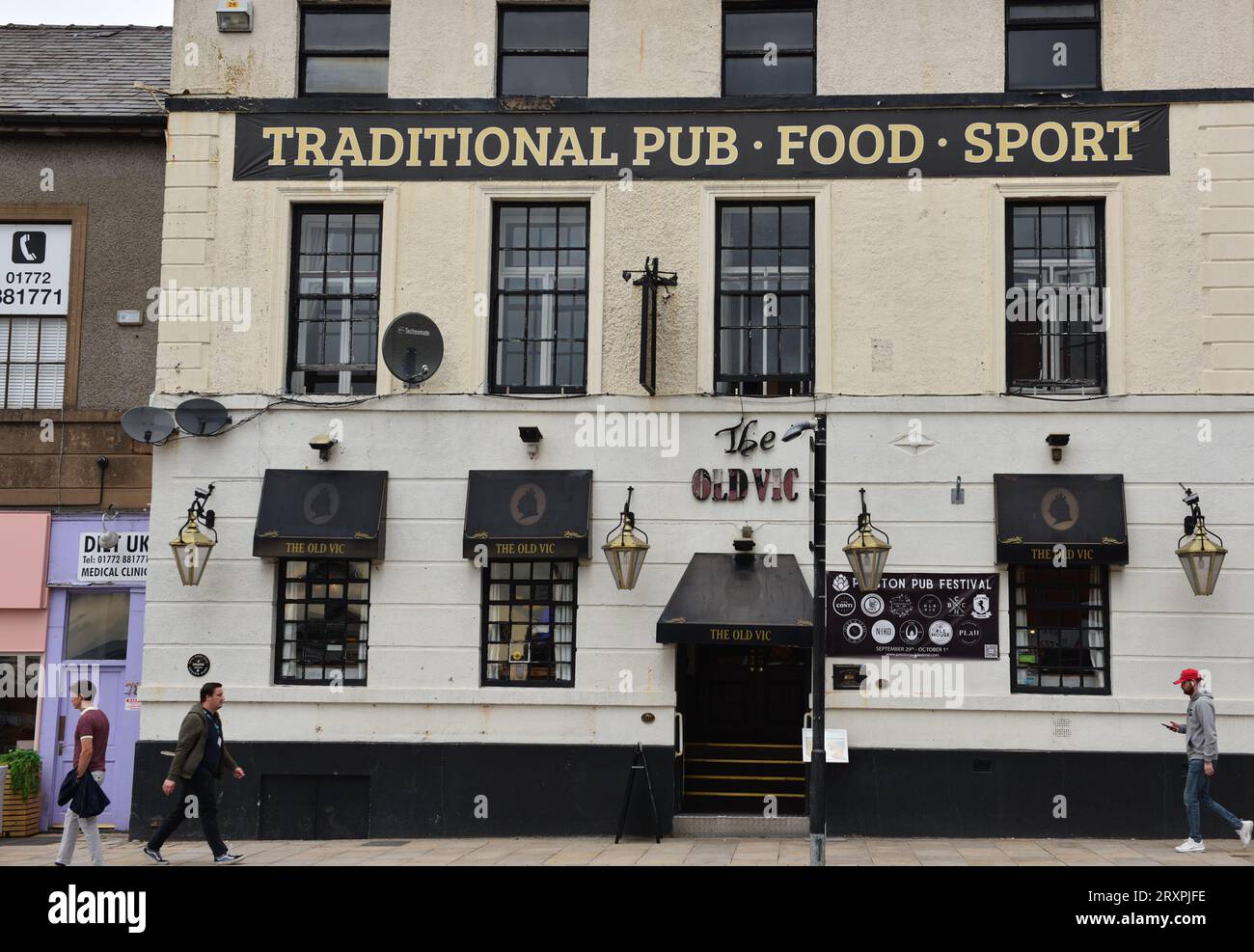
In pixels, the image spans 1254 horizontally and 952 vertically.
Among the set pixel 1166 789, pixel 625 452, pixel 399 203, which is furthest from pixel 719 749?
pixel 399 203

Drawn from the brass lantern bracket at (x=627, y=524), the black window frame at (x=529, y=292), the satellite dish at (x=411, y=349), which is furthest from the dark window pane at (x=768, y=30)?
the brass lantern bracket at (x=627, y=524)

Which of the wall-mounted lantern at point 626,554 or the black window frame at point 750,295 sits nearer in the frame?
the wall-mounted lantern at point 626,554

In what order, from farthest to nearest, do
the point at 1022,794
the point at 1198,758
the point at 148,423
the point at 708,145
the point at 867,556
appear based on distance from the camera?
the point at 708,145 → the point at 148,423 → the point at 1022,794 → the point at 867,556 → the point at 1198,758

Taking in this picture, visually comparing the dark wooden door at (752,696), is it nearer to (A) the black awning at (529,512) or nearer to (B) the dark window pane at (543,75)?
(A) the black awning at (529,512)

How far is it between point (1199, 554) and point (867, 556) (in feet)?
11.9

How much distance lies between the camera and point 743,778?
55.3ft

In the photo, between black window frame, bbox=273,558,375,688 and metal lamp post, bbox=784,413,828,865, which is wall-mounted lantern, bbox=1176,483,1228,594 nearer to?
metal lamp post, bbox=784,413,828,865

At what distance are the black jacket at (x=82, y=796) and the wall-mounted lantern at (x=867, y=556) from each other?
8.28 meters

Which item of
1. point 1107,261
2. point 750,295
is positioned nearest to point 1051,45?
point 1107,261

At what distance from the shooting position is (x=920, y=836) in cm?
1606

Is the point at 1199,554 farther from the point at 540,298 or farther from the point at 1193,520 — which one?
the point at 540,298

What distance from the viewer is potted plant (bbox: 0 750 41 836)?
17.2 meters

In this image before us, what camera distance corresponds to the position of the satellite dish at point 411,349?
16.8 m

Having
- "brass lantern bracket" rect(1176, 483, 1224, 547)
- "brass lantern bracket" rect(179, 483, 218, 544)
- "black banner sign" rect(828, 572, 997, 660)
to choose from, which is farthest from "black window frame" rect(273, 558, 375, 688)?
"brass lantern bracket" rect(1176, 483, 1224, 547)
